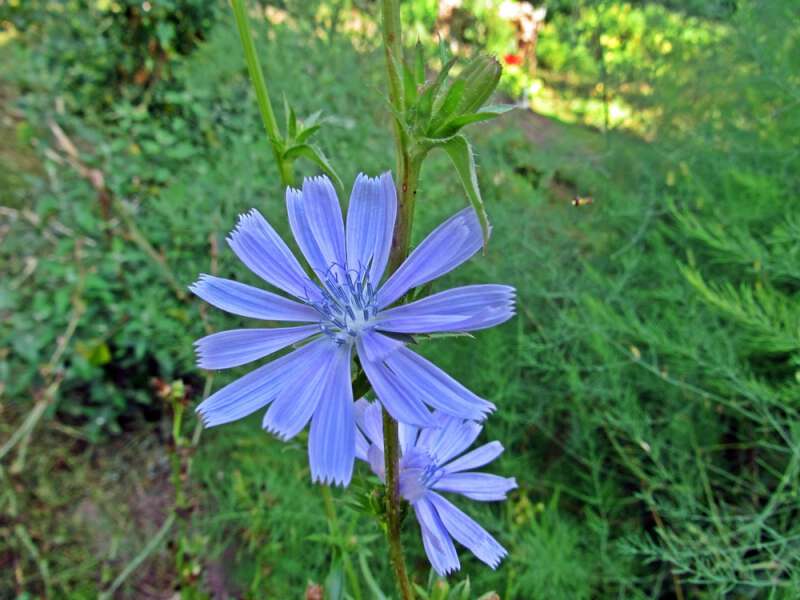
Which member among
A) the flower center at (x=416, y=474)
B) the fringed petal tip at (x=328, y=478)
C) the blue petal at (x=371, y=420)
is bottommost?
the flower center at (x=416, y=474)

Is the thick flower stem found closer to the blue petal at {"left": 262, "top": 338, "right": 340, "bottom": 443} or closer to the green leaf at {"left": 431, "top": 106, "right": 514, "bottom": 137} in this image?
the blue petal at {"left": 262, "top": 338, "right": 340, "bottom": 443}

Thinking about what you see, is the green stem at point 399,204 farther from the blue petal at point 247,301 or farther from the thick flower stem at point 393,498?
the blue petal at point 247,301

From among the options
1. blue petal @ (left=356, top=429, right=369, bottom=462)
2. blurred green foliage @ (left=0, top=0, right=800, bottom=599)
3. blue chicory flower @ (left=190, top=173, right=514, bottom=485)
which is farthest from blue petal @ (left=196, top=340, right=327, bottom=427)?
blurred green foliage @ (left=0, top=0, right=800, bottom=599)

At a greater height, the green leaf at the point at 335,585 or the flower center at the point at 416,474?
the flower center at the point at 416,474

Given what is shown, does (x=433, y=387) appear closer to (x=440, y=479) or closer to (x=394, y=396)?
(x=394, y=396)

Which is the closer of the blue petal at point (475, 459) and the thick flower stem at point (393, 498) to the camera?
the thick flower stem at point (393, 498)

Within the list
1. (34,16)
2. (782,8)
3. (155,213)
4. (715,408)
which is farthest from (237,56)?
(715,408)

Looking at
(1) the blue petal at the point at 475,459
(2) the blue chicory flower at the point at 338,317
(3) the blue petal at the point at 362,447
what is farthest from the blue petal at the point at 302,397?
(1) the blue petal at the point at 475,459

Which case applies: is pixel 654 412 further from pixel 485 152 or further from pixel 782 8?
pixel 782 8
